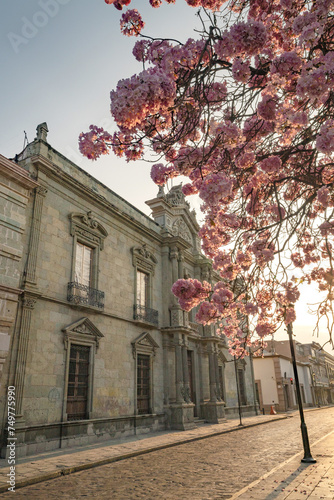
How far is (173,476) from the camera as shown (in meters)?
7.41

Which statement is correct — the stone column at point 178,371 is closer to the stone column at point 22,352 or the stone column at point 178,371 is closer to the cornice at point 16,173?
the stone column at point 22,352

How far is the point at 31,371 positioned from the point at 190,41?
959 cm

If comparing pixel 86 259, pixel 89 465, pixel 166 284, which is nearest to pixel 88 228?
pixel 86 259

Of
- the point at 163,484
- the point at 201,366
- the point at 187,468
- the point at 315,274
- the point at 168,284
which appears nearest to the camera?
the point at 163,484

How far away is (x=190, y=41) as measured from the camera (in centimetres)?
457

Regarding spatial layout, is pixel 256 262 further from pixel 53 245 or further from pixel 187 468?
pixel 53 245

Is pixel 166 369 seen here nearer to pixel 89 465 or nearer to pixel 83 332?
pixel 83 332

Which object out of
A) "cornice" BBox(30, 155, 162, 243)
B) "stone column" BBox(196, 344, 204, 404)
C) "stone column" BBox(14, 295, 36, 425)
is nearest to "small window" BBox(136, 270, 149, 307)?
"cornice" BBox(30, 155, 162, 243)

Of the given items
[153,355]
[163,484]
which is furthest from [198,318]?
[153,355]

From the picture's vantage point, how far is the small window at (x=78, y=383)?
11930 mm

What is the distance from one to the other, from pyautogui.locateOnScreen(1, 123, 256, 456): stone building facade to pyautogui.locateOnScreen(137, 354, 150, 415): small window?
0.04 meters

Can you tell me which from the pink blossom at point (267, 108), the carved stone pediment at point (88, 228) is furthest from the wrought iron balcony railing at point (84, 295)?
the pink blossom at point (267, 108)

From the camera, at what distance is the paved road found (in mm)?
6164

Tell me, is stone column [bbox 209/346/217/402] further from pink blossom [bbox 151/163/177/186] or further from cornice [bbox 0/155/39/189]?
pink blossom [bbox 151/163/177/186]
